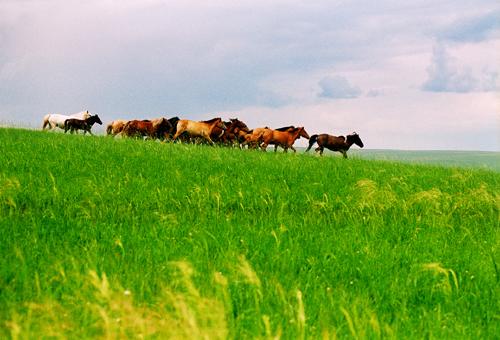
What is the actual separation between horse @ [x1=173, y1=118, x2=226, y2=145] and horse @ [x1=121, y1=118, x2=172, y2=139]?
282cm

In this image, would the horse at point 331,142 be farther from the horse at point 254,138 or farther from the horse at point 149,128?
the horse at point 149,128

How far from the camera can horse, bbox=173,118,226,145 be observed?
32.0 m

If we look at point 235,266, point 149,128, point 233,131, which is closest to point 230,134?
point 233,131

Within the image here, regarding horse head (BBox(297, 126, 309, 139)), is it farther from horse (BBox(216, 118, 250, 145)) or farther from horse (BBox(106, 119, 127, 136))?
horse (BBox(106, 119, 127, 136))

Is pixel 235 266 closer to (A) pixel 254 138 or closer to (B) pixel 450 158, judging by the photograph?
(A) pixel 254 138

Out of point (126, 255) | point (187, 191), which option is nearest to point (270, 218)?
point (187, 191)

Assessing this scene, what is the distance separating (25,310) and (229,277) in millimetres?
1711

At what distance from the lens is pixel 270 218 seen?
26.5 feet

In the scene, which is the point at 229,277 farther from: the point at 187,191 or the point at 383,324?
the point at 187,191

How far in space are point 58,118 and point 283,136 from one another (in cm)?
2006

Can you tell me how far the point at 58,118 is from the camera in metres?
42.7

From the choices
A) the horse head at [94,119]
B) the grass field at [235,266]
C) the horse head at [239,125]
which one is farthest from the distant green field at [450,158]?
the horse head at [94,119]

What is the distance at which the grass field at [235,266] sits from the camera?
11.8 ft

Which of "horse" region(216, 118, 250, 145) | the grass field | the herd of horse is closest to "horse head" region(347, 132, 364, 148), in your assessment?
the herd of horse
